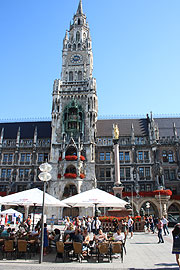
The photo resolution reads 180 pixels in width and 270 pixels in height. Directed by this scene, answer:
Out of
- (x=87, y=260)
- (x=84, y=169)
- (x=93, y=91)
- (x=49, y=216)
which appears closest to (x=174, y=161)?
(x=84, y=169)

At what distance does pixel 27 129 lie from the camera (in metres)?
47.4

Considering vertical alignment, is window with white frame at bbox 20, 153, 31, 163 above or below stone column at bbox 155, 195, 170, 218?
above

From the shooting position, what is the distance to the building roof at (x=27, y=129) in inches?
1780

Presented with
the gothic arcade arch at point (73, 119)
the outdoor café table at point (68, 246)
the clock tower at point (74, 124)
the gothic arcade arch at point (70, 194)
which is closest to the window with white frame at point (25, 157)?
the clock tower at point (74, 124)

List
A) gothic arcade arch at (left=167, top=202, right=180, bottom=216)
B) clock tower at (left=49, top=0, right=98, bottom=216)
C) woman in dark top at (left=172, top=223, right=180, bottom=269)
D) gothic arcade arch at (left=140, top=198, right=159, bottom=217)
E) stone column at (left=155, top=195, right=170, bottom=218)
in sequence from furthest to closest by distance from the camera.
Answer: gothic arcade arch at (left=167, top=202, right=180, bottom=216)
clock tower at (left=49, top=0, right=98, bottom=216)
gothic arcade arch at (left=140, top=198, right=159, bottom=217)
stone column at (left=155, top=195, right=170, bottom=218)
woman in dark top at (left=172, top=223, right=180, bottom=269)

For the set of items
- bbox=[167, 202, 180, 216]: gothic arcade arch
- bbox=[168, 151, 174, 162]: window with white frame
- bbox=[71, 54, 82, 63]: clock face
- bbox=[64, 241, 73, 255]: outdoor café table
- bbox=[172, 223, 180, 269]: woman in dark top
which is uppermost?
bbox=[71, 54, 82, 63]: clock face

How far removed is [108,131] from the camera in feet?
147

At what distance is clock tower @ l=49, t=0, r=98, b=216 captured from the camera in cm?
3709

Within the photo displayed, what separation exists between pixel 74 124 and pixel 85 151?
5.66m

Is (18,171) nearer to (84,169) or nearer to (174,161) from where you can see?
(84,169)

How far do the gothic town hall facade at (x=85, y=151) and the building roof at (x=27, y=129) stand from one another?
0.20 meters

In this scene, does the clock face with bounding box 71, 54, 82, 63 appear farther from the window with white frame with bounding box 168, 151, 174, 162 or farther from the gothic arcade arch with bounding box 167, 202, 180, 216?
the gothic arcade arch with bounding box 167, 202, 180, 216

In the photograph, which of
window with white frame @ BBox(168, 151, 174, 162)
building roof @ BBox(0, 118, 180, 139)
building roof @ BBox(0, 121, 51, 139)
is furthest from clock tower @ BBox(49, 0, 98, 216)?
window with white frame @ BBox(168, 151, 174, 162)

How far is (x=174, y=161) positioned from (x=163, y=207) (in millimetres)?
9824
